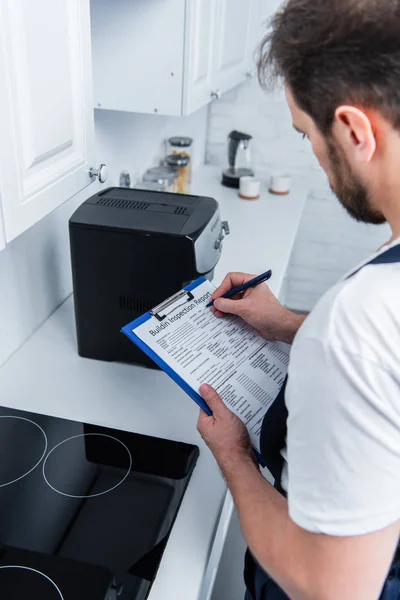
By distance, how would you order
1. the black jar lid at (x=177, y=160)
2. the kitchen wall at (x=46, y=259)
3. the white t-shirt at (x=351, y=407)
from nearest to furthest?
the white t-shirt at (x=351, y=407), the kitchen wall at (x=46, y=259), the black jar lid at (x=177, y=160)

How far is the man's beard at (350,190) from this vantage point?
2.07 ft

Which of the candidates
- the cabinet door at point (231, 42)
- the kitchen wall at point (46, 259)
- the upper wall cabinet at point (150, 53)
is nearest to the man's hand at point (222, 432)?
the kitchen wall at point (46, 259)

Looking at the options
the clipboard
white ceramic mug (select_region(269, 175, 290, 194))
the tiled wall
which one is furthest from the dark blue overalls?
the tiled wall

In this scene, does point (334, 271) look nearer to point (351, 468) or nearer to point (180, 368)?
point (180, 368)

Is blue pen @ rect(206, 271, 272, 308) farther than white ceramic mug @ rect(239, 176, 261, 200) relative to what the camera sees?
No

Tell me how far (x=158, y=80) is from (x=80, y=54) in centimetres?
52

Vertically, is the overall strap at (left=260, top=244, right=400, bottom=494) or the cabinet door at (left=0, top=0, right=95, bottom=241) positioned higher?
the cabinet door at (left=0, top=0, right=95, bottom=241)

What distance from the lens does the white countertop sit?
0.75 meters

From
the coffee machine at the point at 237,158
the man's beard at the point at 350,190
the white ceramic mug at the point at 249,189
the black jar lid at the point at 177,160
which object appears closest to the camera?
the man's beard at the point at 350,190

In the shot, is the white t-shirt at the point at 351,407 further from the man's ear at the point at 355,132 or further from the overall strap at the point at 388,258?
the man's ear at the point at 355,132

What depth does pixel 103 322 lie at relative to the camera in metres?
1.12

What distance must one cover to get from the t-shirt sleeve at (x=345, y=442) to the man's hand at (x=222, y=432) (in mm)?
228

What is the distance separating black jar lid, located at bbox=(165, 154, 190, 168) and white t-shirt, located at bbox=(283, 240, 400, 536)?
58.7 inches

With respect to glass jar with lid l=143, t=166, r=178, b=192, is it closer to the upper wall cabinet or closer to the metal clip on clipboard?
the upper wall cabinet
